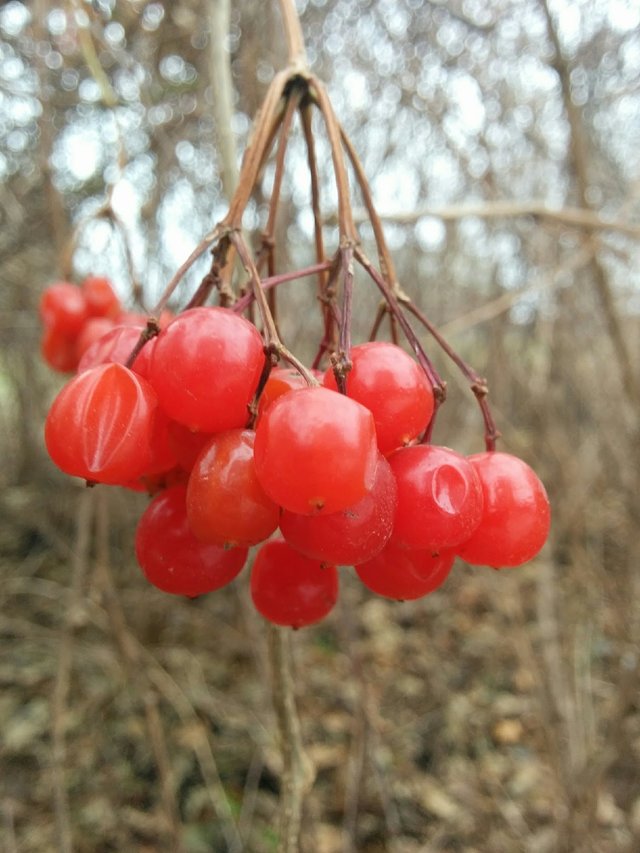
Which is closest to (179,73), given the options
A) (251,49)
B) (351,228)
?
(251,49)

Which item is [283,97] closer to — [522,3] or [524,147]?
[522,3]

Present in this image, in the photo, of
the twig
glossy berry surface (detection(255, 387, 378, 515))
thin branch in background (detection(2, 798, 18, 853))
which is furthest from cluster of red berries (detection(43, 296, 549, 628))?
thin branch in background (detection(2, 798, 18, 853))

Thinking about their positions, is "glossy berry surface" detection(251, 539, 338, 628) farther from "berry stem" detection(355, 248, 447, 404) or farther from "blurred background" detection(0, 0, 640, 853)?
"blurred background" detection(0, 0, 640, 853)

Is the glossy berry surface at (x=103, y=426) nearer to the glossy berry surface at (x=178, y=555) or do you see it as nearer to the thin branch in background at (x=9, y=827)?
the glossy berry surface at (x=178, y=555)

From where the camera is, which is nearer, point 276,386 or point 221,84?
point 276,386

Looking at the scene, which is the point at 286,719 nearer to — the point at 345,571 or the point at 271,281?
the point at 271,281

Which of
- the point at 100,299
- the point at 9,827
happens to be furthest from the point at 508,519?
the point at 9,827

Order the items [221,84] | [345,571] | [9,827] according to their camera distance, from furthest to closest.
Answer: [345,571] → [9,827] → [221,84]
